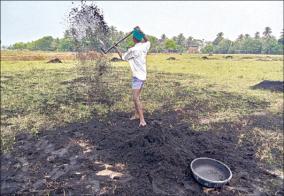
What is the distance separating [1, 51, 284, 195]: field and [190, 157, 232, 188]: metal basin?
0.12 meters

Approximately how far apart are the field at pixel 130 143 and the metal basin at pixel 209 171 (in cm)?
12

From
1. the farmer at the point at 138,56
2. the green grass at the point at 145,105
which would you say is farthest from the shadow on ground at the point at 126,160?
the farmer at the point at 138,56

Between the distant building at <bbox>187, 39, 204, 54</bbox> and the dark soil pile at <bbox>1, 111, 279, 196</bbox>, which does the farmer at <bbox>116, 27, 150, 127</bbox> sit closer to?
the dark soil pile at <bbox>1, 111, 279, 196</bbox>

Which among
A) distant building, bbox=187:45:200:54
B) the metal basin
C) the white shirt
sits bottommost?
the metal basin

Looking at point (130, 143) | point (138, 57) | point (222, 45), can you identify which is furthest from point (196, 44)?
point (130, 143)

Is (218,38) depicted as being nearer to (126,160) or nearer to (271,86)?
(271,86)

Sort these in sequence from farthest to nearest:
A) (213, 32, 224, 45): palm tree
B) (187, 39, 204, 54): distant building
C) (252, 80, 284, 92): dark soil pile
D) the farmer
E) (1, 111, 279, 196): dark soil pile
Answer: (187, 39, 204, 54): distant building → (213, 32, 224, 45): palm tree → (252, 80, 284, 92): dark soil pile → the farmer → (1, 111, 279, 196): dark soil pile

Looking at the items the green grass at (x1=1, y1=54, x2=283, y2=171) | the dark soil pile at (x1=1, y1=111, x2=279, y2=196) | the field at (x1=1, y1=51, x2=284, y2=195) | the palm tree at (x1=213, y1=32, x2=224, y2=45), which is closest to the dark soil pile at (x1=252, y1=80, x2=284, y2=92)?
the green grass at (x1=1, y1=54, x2=283, y2=171)

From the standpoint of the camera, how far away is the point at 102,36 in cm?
753

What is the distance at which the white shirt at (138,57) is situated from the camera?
5.28 metres

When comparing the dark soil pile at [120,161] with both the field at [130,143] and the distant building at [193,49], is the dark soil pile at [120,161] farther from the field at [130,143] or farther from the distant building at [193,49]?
the distant building at [193,49]

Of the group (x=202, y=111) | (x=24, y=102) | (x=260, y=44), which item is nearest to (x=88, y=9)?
(x=24, y=102)

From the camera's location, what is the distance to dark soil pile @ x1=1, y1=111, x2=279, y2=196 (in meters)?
3.67

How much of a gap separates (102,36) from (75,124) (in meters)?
2.65
